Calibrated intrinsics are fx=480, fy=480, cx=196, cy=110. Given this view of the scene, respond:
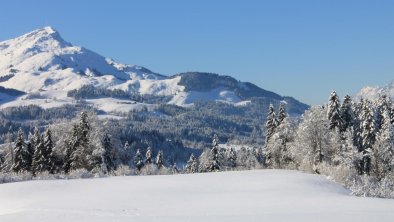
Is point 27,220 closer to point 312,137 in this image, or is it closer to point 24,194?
point 24,194

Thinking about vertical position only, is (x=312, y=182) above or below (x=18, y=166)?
above

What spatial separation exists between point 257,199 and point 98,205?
25.0ft

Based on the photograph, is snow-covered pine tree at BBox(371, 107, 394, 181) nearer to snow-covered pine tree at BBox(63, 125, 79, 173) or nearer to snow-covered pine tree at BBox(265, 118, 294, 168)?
snow-covered pine tree at BBox(265, 118, 294, 168)

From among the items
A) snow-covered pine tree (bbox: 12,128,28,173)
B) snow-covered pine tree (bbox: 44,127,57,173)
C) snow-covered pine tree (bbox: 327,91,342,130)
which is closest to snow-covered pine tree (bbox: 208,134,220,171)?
snow-covered pine tree (bbox: 327,91,342,130)

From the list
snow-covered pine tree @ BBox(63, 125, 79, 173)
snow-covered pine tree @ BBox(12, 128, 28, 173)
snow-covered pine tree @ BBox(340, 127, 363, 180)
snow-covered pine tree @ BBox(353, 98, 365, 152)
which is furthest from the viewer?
snow-covered pine tree @ BBox(353, 98, 365, 152)

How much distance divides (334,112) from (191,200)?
142 feet

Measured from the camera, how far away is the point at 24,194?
85.4 ft

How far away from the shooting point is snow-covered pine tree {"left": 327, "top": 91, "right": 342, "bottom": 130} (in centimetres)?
6216

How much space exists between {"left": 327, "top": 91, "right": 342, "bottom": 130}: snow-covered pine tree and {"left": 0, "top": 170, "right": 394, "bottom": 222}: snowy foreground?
30.9 meters

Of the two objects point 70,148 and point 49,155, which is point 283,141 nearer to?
point 70,148

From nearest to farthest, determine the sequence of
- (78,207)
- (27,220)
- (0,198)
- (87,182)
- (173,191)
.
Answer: (27,220)
(78,207)
(0,198)
(173,191)
(87,182)

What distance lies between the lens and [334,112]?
62.6 metres

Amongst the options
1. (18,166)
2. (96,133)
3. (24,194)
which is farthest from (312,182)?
(18,166)

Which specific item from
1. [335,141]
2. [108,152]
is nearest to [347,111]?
[335,141]
